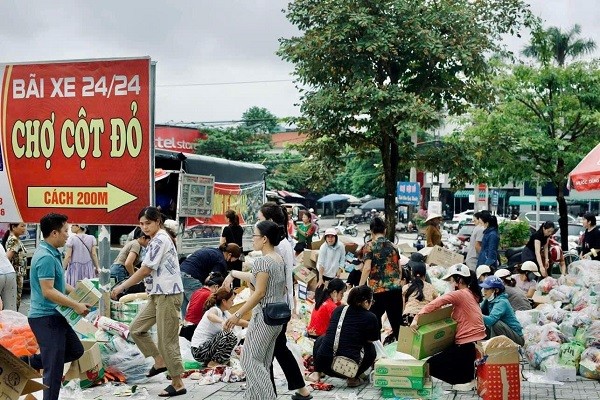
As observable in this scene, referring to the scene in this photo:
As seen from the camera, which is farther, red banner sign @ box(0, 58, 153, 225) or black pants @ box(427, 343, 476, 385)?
red banner sign @ box(0, 58, 153, 225)

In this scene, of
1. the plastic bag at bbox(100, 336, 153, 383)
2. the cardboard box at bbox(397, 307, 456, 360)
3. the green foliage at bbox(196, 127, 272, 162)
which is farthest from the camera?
the green foliage at bbox(196, 127, 272, 162)

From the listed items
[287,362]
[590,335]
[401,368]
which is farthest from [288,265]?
[590,335]

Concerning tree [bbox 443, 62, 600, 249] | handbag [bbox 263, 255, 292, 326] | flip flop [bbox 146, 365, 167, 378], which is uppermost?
tree [bbox 443, 62, 600, 249]

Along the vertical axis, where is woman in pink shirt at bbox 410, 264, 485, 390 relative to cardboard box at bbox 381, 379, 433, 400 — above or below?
above

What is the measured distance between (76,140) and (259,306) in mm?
3598

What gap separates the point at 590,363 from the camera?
9.05m

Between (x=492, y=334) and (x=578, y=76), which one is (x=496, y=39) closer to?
(x=578, y=76)

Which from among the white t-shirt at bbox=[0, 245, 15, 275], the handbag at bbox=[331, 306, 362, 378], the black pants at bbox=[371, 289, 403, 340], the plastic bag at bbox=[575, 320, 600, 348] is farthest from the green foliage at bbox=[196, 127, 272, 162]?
the handbag at bbox=[331, 306, 362, 378]

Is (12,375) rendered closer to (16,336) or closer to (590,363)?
(16,336)

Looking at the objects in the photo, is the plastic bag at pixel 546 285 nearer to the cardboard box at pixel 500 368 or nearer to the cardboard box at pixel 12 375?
the cardboard box at pixel 500 368

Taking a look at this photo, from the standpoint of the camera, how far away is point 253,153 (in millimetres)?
57375

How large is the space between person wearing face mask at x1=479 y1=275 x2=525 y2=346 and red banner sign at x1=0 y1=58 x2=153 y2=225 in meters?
3.82

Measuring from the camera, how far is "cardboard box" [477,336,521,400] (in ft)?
24.8

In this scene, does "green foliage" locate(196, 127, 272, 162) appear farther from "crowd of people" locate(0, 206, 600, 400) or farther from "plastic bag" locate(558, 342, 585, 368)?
"plastic bag" locate(558, 342, 585, 368)
